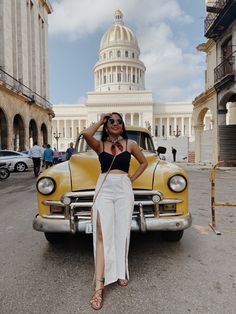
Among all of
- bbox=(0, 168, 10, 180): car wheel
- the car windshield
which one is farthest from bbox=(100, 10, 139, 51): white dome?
the car windshield

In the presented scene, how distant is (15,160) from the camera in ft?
58.8

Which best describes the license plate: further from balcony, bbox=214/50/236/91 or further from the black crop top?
balcony, bbox=214/50/236/91

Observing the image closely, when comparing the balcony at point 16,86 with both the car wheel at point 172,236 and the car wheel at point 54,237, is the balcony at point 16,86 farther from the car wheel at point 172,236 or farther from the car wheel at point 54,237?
the car wheel at point 172,236

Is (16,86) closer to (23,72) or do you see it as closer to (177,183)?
(23,72)

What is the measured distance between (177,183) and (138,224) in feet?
2.48

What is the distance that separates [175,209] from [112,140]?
4.29ft

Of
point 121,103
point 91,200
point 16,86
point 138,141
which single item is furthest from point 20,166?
point 121,103

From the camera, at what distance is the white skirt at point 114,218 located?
274 centimetres

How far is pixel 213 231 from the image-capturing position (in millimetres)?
4867

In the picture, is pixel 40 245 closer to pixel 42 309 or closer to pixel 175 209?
pixel 42 309

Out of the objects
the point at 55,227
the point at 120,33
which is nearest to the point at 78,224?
the point at 55,227

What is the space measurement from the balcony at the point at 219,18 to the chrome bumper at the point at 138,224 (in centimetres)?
1578

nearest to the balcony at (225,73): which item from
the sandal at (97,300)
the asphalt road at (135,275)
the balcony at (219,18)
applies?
the balcony at (219,18)

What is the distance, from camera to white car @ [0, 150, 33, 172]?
17719 mm
